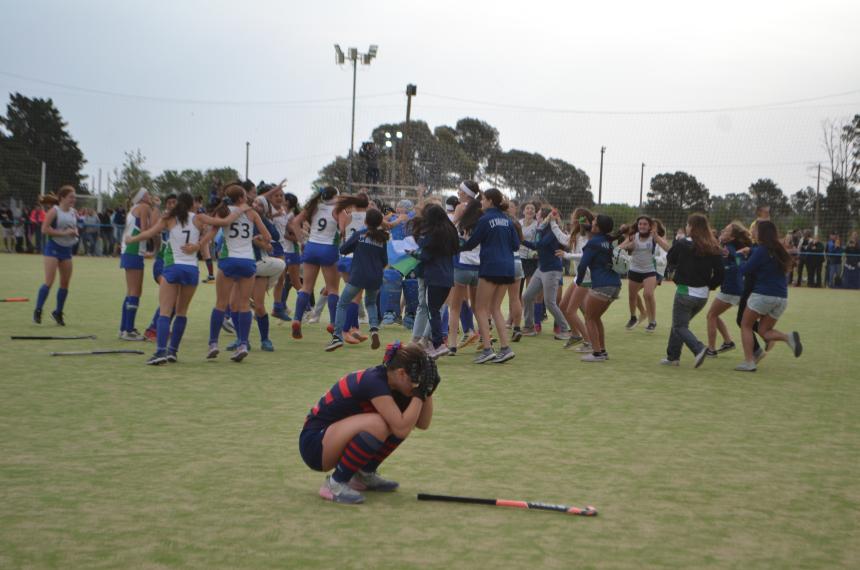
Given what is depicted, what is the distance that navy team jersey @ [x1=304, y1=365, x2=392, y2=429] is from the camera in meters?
5.08

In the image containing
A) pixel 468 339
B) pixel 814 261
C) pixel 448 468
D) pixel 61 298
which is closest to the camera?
pixel 448 468

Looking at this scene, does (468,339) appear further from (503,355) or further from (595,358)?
(595,358)

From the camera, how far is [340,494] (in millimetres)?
5113

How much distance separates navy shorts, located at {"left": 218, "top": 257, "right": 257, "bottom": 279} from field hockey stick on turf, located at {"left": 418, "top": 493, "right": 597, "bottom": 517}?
5.19 meters

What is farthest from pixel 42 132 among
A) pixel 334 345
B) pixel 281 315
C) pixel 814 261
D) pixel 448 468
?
pixel 448 468

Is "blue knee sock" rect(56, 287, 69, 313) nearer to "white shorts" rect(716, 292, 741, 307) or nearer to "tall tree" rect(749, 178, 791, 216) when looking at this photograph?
"white shorts" rect(716, 292, 741, 307)

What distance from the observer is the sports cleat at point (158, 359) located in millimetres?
9617

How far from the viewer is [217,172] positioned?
56438 millimetres

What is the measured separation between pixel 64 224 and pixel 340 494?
8.58m

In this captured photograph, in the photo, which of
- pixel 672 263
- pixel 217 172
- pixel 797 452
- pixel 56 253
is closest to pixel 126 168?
pixel 217 172

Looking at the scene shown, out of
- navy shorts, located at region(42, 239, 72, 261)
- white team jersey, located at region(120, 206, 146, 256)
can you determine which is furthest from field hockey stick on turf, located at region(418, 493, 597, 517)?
navy shorts, located at region(42, 239, 72, 261)

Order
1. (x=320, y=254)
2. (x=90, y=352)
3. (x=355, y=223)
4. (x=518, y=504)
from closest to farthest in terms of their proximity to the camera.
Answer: (x=518, y=504)
(x=90, y=352)
(x=320, y=254)
(x=355, y=223)

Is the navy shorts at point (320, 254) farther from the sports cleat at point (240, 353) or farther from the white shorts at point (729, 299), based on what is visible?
the white shorts at point (729, 299)

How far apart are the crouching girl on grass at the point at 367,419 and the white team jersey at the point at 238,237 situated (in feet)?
15.8
